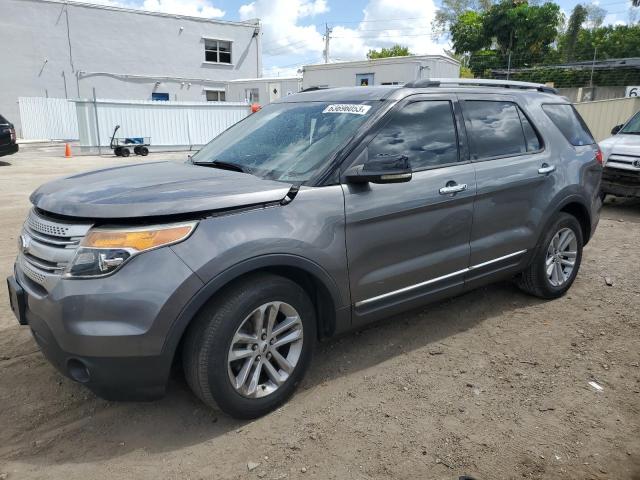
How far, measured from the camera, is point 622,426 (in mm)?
2951

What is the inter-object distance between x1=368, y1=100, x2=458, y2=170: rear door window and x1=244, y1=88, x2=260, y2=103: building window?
89.0 feet

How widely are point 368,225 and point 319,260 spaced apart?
43 centimetres

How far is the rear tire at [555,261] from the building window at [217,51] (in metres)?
31.4

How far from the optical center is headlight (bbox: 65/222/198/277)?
2.47 m

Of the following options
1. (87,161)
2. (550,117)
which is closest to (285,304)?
(550,117)

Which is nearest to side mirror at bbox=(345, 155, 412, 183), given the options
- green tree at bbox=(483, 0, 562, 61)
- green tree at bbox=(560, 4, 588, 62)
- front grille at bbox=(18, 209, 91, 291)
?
front grille at bbox=(18, 209, 91, 291)

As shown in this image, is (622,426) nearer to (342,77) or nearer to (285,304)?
(285,304)

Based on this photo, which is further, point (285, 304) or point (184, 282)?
point (285, 304)

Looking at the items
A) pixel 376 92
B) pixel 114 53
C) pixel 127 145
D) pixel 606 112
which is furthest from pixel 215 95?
pixel 376 92

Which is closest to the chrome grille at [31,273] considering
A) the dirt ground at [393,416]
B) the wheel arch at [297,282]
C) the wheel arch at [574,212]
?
the wheel arch at [297,282]

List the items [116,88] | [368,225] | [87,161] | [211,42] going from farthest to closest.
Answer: [211,42], [116,88], [87,161], [368,225]

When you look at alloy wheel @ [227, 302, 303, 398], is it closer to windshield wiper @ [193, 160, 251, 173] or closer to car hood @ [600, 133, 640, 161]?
windshield wiper @ [193, 160, 251, 173]

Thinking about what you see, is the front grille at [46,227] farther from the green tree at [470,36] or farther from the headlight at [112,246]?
the green tree at [470,36]

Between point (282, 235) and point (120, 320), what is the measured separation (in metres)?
0.91
